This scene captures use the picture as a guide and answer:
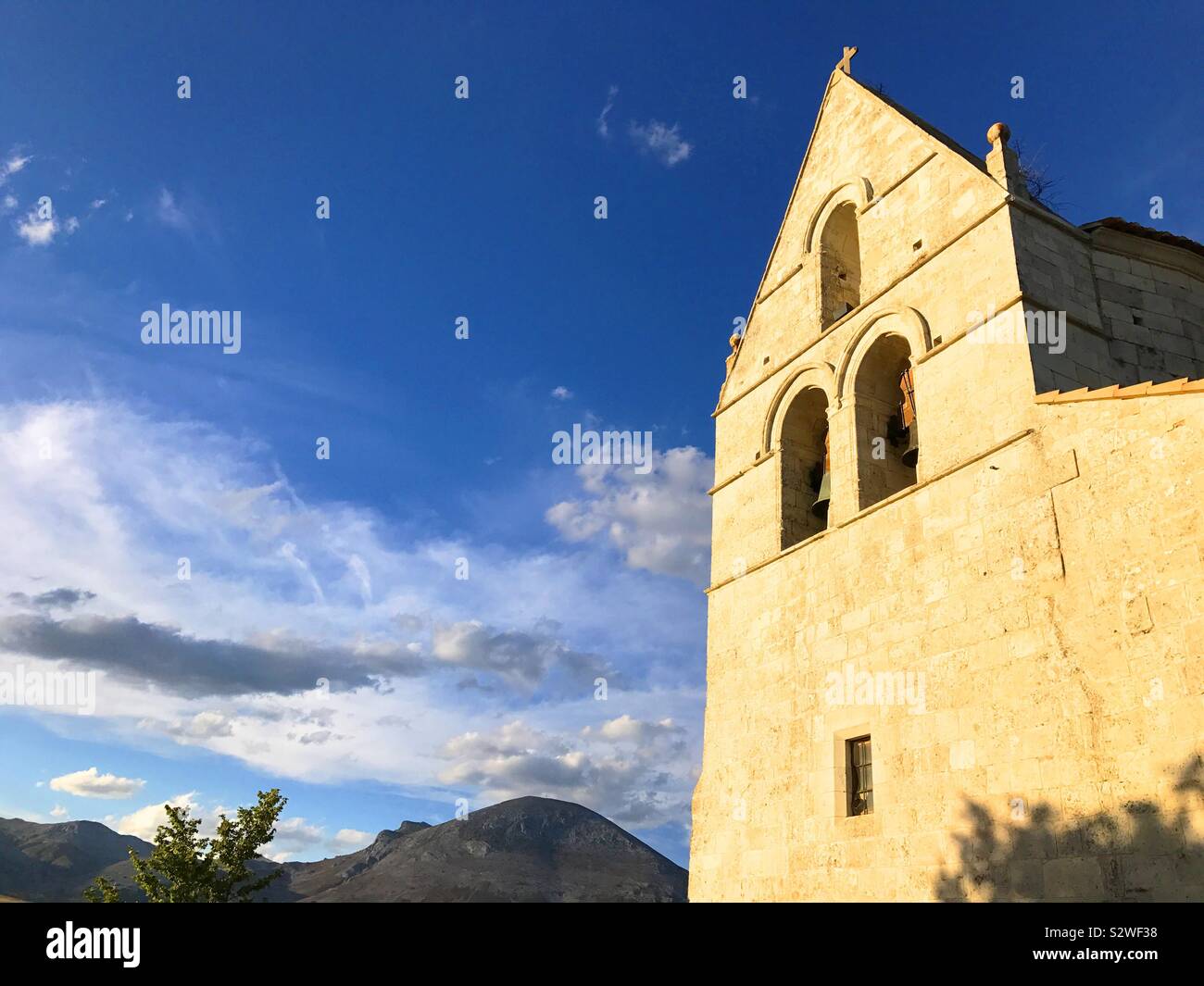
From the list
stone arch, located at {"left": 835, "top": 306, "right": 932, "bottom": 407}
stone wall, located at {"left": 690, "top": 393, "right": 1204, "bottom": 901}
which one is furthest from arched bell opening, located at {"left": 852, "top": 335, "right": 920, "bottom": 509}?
stone wall, located at {"left": 690, "top": 393, "right": 1204, "bottom": 901}

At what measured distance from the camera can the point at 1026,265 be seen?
1149 centimetres

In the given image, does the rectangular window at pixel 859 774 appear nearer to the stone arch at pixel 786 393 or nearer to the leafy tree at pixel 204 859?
the stone arch at pixel 786 393

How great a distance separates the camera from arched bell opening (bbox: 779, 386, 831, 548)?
49.6 ft

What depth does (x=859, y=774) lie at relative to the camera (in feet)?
38.7

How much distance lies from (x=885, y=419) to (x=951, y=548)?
12.2 ft

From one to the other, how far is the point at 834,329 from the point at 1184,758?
9097 millimetres

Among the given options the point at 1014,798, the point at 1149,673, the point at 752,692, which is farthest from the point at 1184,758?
the point at 752,692

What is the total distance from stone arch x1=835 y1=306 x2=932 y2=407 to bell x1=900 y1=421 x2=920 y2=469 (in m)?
1.18

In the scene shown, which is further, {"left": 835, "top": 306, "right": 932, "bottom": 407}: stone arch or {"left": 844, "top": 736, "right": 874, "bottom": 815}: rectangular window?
{"left": 835, "top": 306, "right": 932, "bottom": 407}: stone arch

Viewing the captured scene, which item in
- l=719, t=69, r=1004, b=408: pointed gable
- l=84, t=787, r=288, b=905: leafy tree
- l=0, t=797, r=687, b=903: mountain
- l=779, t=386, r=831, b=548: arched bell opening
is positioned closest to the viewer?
l=719, t=69, r=1004, b=408: pointed gable

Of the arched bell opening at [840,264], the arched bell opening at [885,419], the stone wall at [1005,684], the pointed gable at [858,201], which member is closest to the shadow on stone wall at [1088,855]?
the stone wall at [1005,684]

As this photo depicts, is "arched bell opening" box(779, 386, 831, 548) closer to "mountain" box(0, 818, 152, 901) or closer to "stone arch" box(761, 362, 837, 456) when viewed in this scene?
"stone arch" box(761, 362, 837, 456)
